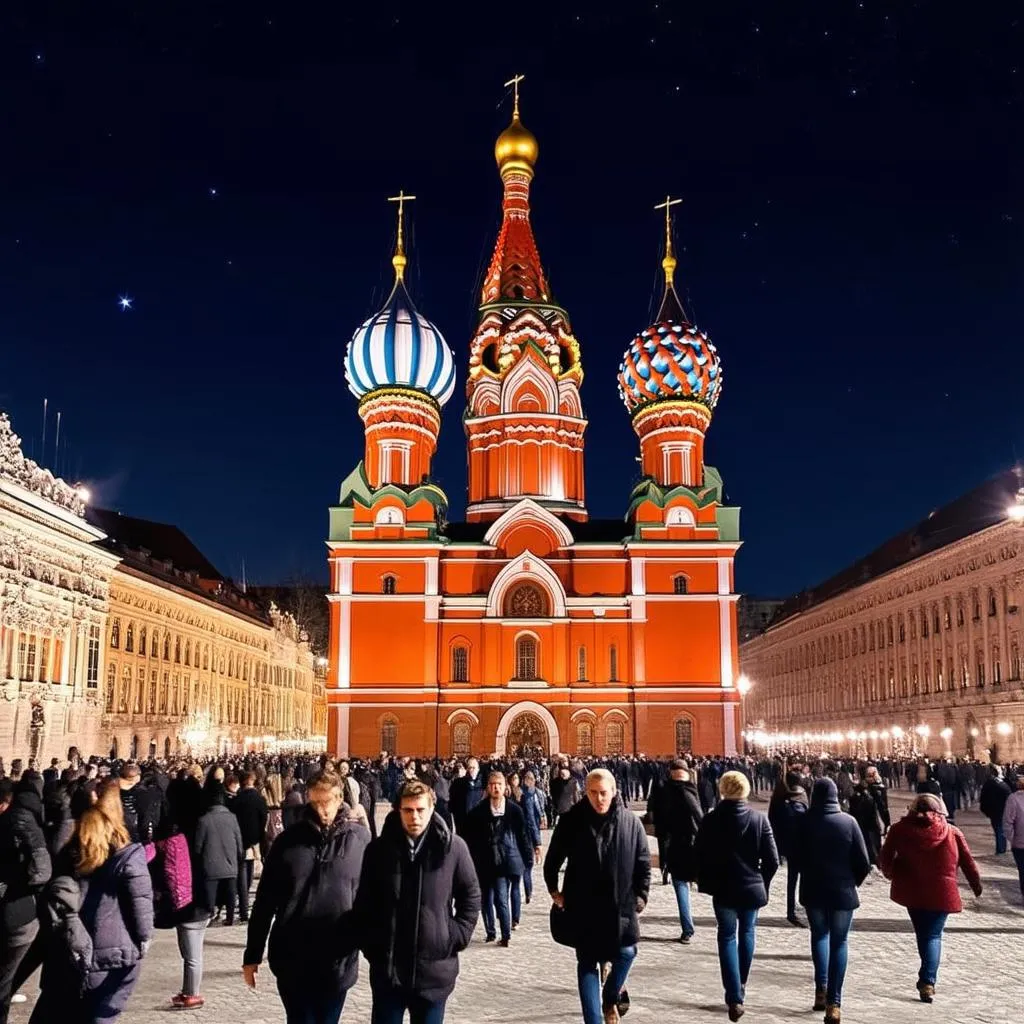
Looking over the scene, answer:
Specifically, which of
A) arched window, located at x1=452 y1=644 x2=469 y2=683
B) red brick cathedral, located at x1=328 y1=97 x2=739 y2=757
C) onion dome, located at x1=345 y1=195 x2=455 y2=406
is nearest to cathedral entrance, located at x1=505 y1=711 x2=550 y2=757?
red brick cathedral, located at x1=328 y1=97 x2=739 y2=757

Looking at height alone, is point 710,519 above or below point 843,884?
above

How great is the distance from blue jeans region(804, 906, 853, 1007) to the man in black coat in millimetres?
3715

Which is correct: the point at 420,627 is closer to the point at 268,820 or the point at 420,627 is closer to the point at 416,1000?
the point at 268,820

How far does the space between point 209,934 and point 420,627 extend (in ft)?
123

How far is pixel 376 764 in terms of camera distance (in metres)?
30.8

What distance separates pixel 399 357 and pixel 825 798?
47145 mm

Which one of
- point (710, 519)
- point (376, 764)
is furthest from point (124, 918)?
point (710, 519)

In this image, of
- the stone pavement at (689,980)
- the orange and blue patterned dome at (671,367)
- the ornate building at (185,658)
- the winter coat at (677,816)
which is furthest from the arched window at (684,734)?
the winter coat at (677,816)

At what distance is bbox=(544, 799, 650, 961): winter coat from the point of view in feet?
22.2

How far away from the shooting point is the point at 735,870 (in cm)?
811

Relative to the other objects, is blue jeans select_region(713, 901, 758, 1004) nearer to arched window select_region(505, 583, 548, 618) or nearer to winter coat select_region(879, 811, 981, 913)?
winter coat select_region(879, 811, 981, 913)

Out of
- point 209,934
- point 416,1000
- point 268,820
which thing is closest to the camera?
point 416,1000

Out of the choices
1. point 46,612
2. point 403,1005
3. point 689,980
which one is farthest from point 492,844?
point 46,612

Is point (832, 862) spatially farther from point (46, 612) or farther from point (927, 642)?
point (927, 642)
